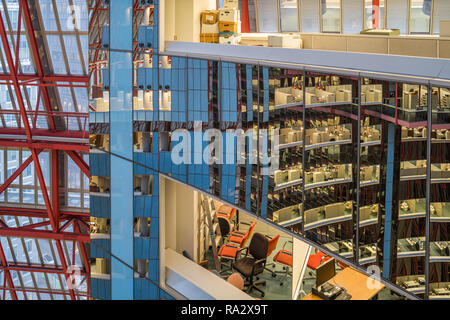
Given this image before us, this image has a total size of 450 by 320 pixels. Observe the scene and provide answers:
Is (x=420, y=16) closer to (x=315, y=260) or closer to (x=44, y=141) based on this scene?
(x=315, y=260)

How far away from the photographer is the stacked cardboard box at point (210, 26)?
9.84 meters

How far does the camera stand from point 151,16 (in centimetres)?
912

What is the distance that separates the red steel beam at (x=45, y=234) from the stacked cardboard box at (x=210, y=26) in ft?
21.8

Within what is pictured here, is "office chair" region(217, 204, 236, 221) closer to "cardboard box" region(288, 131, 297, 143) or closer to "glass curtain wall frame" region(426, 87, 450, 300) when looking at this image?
"cardboard box" region(288, 131, 297, 143)

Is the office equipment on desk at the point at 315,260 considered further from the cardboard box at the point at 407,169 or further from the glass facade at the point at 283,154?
the cardboard box at the point at 407,169

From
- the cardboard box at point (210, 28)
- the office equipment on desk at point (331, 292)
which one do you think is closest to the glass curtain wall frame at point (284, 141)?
the office equipment on desk at point (331, 292)

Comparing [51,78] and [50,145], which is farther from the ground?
[51,78]

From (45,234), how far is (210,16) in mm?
7526

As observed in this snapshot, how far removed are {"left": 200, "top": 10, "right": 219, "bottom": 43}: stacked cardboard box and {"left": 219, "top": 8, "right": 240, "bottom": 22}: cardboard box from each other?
17 cm

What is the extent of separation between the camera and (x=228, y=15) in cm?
959

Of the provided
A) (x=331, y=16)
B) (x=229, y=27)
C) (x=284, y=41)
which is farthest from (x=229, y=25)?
(x=331, y=16)

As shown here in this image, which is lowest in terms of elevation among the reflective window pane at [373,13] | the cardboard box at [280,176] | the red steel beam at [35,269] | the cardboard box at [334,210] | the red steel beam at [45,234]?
the red steel beam at [35,269]

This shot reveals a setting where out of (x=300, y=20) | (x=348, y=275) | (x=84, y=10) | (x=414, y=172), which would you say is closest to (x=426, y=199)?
(x=414, y=172)
